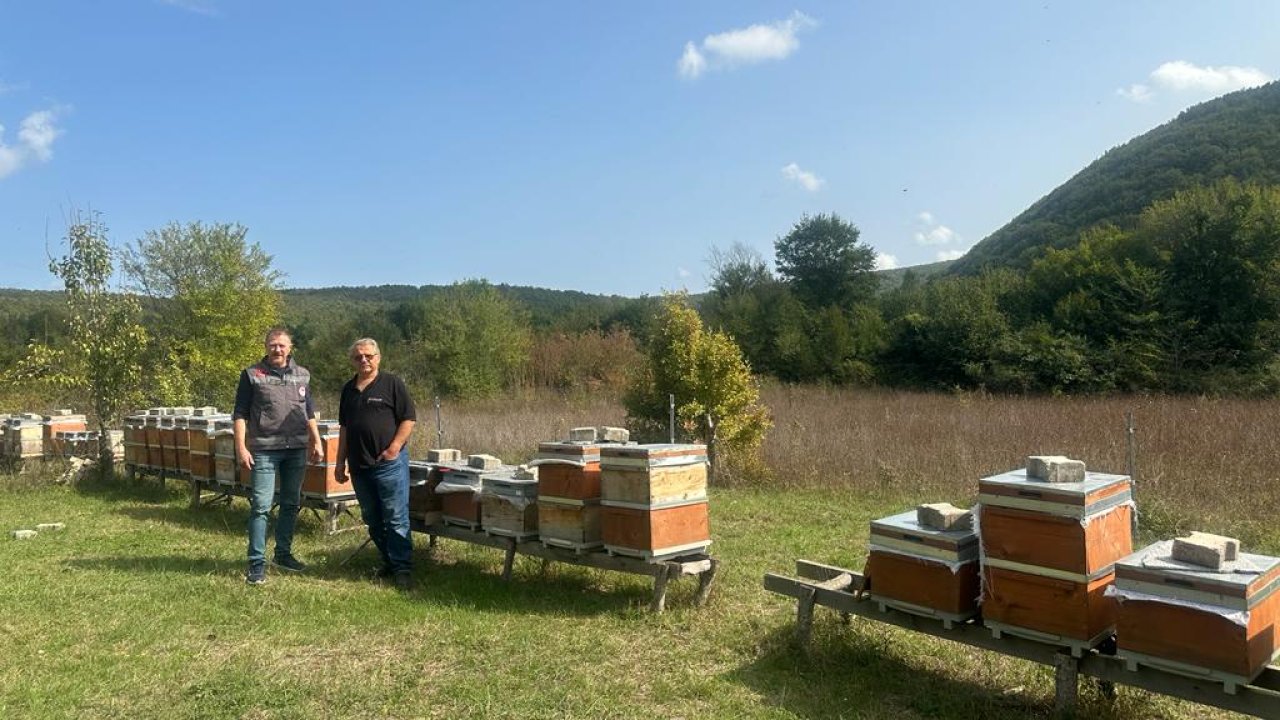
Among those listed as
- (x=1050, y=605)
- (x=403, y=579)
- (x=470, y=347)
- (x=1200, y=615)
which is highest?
(x=470, y=347)

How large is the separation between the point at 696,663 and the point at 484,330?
1649 inches

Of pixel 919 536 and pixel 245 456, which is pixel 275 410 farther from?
pixel 919 536

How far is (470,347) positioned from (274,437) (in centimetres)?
3872

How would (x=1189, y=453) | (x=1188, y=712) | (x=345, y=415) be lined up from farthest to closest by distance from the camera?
(x=1189, y=453) → (x=345, y=415) → (x=1188, y=712)

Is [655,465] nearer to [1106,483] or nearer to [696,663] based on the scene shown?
[696,663]

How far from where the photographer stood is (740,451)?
14.1 m

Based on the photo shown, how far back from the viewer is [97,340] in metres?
13.9

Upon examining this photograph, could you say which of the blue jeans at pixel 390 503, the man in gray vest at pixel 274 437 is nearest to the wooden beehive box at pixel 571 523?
the blue jeans at pixel 390 503

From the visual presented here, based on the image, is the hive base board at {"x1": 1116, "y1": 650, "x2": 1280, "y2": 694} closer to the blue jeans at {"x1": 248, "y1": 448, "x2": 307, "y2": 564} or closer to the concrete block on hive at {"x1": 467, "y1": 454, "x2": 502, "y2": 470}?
the concrete block on hive at {"x1": 467, "y1": 454, "x2": 502, "y2": 470}

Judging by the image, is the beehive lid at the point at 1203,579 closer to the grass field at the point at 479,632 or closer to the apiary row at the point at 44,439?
the grass field at the point at 479,632

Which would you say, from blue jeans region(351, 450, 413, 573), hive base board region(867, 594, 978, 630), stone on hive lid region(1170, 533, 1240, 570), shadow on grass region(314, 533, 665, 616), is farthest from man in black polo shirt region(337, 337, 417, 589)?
stone on hive lid region(1170, 533, 1240, 570)

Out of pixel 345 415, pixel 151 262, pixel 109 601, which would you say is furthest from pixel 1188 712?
pixel 151 262

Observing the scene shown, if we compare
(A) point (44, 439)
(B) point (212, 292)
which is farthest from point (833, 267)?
(A) point (44, 439)

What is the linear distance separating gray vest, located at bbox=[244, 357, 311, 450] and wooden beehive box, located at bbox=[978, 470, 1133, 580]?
5.64 metres
